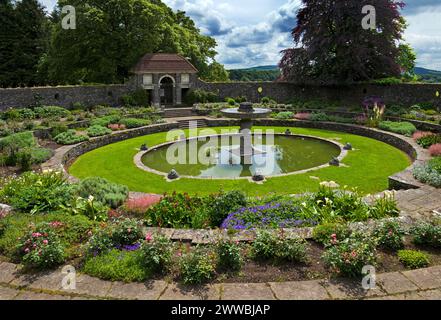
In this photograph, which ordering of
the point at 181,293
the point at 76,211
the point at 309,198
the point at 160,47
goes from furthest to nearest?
the point at 160,47, the point at 309,198, the point at 76,211, the point at 181,293

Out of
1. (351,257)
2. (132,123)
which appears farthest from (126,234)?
(132,123)

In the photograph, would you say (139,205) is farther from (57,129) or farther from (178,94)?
(178,94)

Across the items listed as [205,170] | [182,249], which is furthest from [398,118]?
[182,249]

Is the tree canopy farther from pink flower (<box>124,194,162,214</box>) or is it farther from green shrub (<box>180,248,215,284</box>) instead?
green shrub (<box>180,248,215,284</box>)

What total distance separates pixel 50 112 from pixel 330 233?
2259 cm

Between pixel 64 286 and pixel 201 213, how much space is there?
135 inches

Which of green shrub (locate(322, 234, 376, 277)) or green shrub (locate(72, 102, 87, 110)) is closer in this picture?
green shrub (locate(322, 234, 376, 277))

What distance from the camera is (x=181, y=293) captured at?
4.75 meters

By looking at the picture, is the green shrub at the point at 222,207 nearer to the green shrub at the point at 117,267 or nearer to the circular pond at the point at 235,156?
the green shrub at the point at 117,267

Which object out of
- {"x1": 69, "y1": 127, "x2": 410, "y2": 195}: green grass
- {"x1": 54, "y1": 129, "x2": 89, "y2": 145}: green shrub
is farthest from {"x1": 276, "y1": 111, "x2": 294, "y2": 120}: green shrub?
{"x1": 54, "y1": 129, "x2": 89, "y2": 145}: green shrub

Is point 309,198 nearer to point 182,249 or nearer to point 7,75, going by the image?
point 182,249

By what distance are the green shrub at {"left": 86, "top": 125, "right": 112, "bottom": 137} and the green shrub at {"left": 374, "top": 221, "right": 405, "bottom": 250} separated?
16.5 metres

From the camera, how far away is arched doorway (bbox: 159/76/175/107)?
31.6m

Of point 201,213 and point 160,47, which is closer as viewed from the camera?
point 201,213
